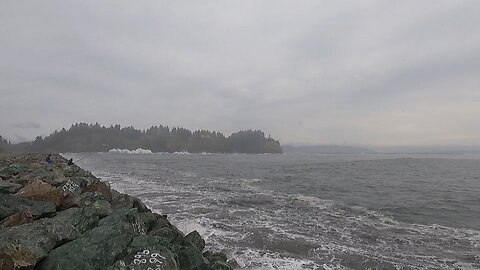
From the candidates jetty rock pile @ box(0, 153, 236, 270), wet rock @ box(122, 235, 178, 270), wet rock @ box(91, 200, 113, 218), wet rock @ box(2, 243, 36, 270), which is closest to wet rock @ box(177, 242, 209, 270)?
jetty rock pile @ box(0, 153, 236, 270)

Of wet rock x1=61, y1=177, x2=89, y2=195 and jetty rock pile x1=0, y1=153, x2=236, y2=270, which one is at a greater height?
wet rock x1=61, y1=177, x2=89, y2=195

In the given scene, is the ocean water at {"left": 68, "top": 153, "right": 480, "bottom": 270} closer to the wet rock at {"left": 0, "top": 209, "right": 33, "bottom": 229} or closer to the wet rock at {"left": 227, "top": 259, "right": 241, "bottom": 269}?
the wet rock at {"left": 227, "top": 259, "right": 241, "bottom": 269}

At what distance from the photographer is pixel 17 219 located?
776 centimetres

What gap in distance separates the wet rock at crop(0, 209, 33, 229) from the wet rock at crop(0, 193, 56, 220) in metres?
0.48

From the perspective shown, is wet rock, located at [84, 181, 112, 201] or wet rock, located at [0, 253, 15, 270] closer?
wet rock, located at [0, 253, 15, 270]

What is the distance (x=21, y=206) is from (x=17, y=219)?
1.12 metres

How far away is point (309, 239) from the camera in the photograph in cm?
1340

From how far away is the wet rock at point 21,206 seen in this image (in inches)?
332

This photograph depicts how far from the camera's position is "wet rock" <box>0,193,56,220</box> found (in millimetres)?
8438

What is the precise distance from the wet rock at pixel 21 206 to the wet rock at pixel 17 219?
0.48 metres

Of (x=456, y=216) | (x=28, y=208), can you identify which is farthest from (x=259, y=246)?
(x=456, y=216)

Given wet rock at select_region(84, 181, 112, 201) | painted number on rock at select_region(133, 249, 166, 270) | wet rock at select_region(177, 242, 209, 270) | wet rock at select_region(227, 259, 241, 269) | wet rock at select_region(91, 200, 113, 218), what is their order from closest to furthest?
painted number on rock at select_region(133, 249, 166, 270), wet rock at select_region(177, 242, 209, 270), wet rock at select_region(91, 200, 113, 218), wet rock at select_region(227, 259, 241, 269), wet rock at select_region(84, 181, 112, 201)

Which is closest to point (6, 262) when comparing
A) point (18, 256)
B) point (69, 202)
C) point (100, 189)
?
point (18, 256)

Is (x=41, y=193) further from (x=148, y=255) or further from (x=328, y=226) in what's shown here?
(x=328, y=226)
